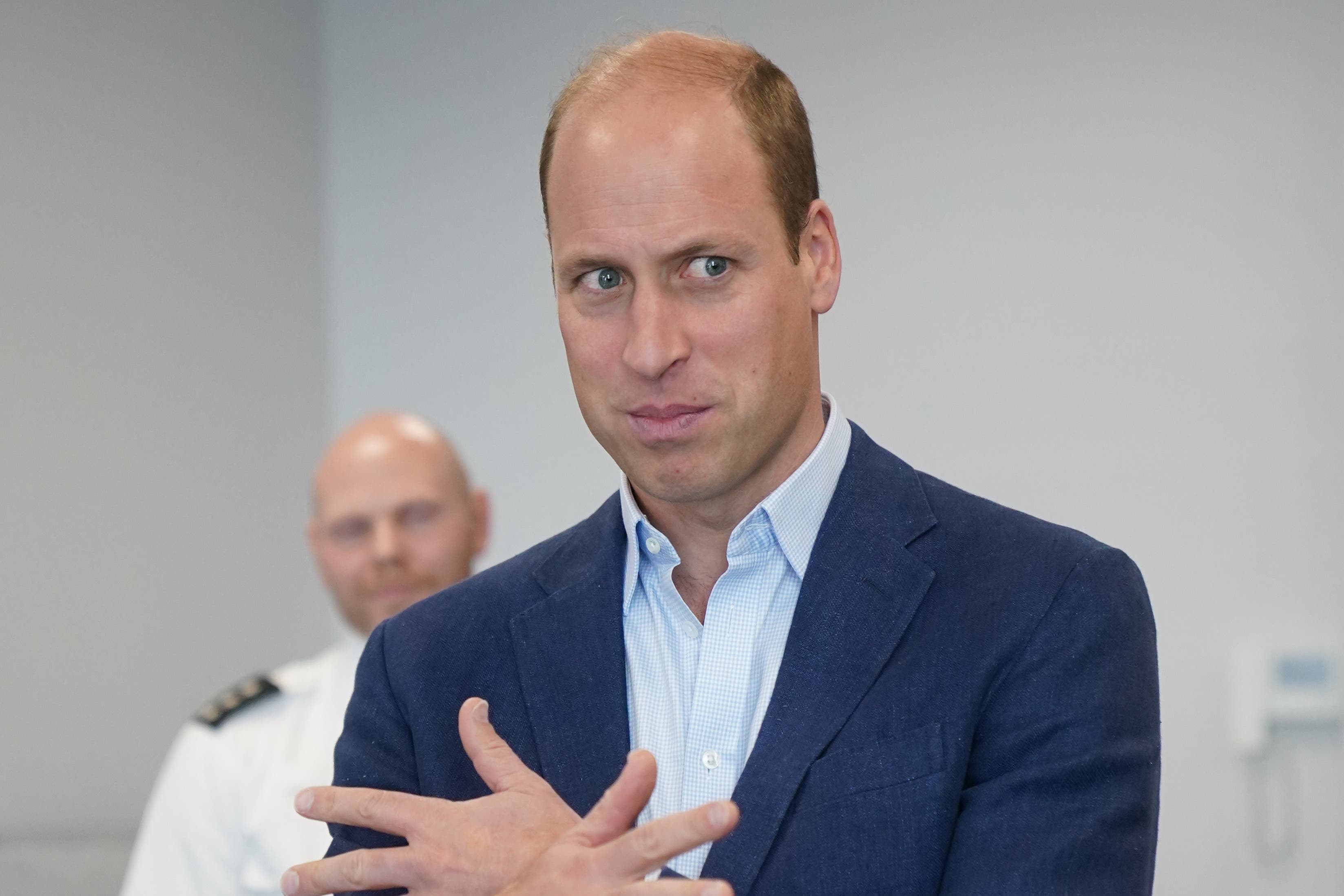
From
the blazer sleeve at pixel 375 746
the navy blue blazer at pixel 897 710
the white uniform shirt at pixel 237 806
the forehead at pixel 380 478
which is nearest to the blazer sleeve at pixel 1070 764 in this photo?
the navy blue blazer at pixel 897 710

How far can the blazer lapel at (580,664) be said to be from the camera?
112cm

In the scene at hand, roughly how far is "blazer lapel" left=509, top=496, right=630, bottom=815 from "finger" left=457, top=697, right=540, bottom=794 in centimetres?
8

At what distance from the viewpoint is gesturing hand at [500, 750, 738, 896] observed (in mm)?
876

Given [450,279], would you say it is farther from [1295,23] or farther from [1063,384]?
[1295,23]

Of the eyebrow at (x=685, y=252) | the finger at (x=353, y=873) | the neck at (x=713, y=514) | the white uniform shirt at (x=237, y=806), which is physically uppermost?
the eyebrow at (x=685, y=252)

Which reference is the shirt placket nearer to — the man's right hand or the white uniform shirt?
the man's right hand

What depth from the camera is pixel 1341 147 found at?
2.43 metres

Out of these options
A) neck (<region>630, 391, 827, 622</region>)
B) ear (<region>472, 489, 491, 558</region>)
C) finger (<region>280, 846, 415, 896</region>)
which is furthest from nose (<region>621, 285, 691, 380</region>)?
ear (<region>472, 489, 491, 558</region>)

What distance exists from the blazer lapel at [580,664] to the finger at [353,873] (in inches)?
5.7

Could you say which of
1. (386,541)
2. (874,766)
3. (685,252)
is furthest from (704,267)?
(386,541)

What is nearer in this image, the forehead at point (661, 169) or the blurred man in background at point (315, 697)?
the forehead at point (661, 169)

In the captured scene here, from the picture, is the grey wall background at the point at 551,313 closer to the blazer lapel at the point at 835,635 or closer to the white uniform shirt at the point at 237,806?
the white uniform shirt at the point at 237,806

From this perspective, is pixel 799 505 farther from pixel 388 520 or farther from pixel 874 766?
pixel 388 520

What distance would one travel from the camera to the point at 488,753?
1.03m
